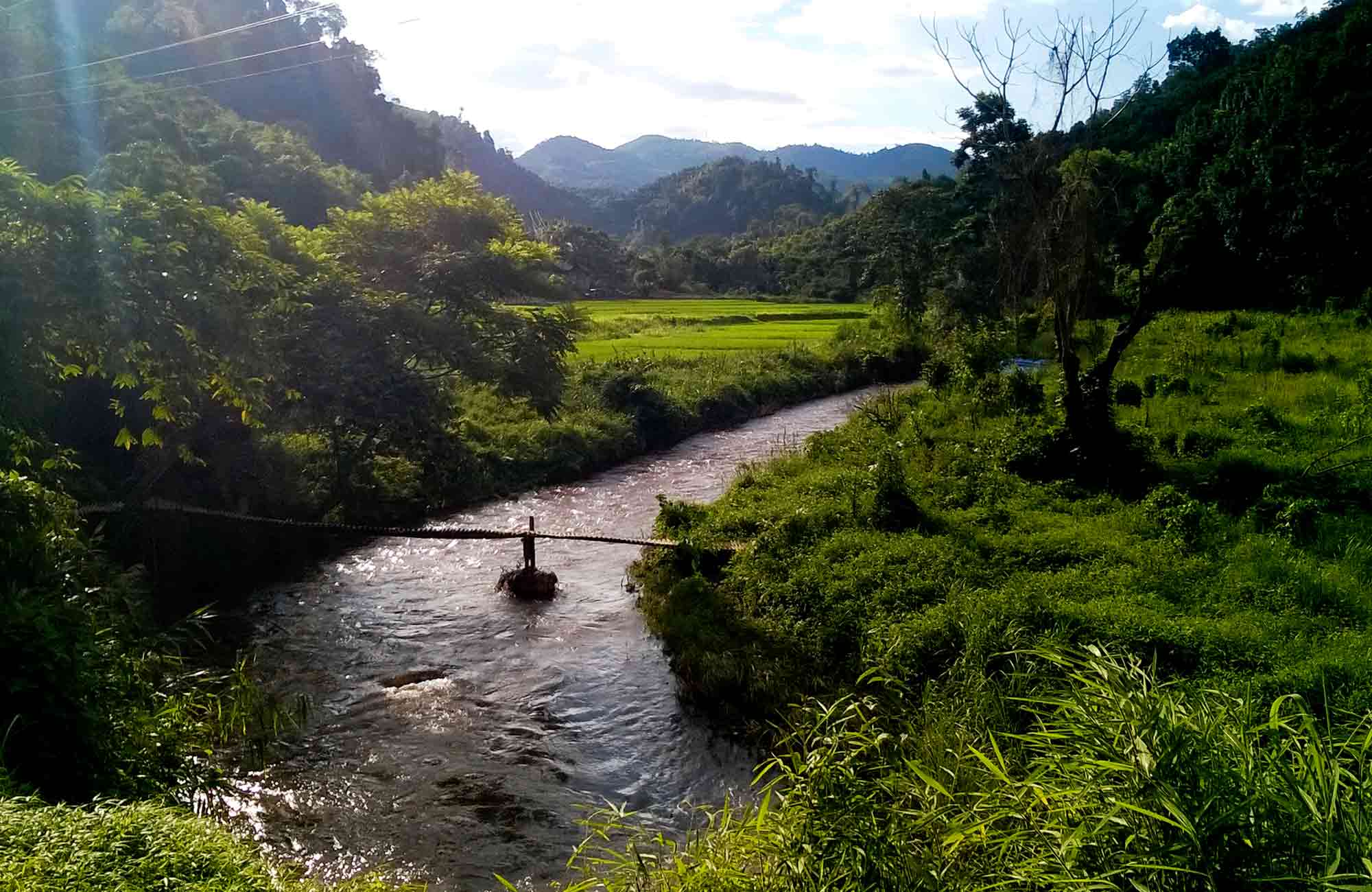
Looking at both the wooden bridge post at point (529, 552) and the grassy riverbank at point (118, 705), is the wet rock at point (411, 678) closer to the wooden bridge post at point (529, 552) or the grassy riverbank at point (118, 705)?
the grassy riverbank at point (118, 705)

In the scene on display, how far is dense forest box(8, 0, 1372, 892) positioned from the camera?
3.85 m

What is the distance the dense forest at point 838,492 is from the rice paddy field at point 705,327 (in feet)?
12.3

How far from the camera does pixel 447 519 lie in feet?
48.7

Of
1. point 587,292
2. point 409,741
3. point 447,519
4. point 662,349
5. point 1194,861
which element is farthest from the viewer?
point 587,292

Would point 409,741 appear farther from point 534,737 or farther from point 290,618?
point 290,618

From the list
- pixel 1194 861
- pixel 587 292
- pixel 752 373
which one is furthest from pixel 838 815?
pixel 587 292

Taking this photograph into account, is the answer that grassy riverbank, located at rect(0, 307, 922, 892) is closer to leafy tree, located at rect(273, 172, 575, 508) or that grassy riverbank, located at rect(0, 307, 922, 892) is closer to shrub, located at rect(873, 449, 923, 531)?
leafy tree, located at rect(273, 172, 575, 508)

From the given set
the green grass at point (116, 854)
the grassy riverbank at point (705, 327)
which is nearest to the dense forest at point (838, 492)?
the green grass at point (116, 854)

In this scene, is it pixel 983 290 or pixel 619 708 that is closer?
pixel 619 708

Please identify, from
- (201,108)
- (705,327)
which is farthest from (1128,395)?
(201,108)

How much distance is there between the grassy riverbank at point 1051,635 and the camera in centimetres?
324

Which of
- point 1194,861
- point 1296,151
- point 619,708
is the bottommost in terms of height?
point 619,708

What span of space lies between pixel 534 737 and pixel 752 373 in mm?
19137

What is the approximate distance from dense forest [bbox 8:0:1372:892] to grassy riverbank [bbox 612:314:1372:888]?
35 mm
